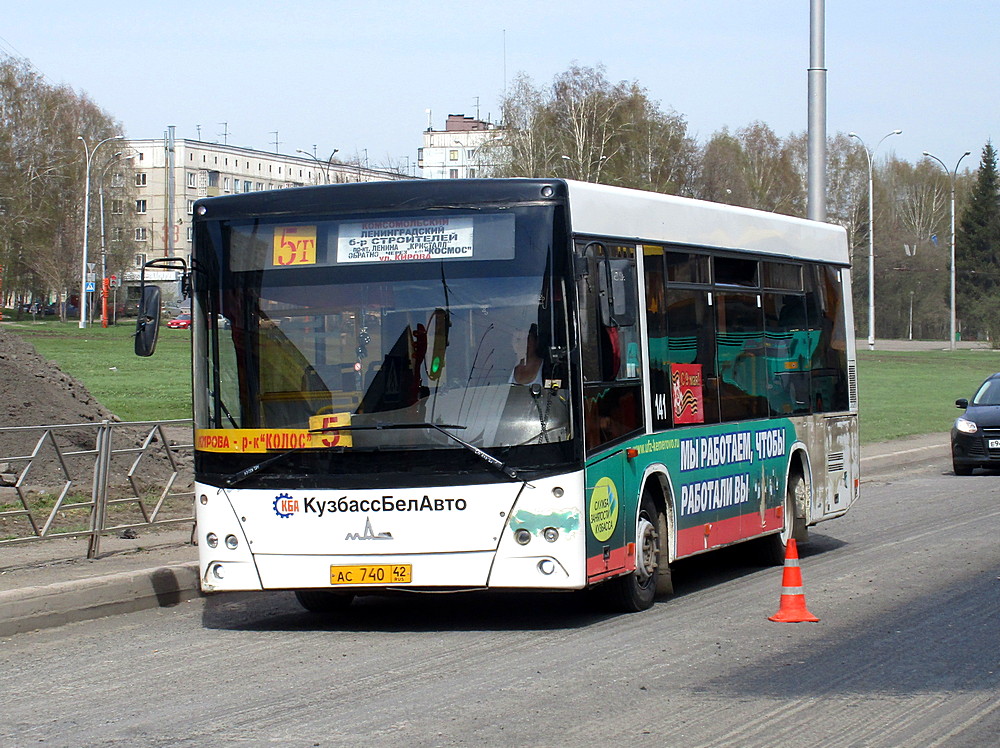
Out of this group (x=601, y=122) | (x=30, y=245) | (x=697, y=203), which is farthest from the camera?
(x=30, y=245)

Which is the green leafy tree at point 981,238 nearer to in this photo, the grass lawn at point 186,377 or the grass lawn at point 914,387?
the grass lawn at point 914,387

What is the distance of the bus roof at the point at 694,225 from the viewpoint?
30.5 feet

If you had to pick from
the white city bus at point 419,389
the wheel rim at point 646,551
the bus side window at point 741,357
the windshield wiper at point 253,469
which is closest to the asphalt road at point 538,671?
the wheel rim at point 646,551

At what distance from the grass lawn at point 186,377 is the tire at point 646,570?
27.6ft

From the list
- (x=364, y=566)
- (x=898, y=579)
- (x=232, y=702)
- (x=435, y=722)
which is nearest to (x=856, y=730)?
(x=435, y=722)

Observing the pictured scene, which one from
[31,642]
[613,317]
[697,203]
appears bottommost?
[31,642]

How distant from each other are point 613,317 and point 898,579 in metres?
3.56

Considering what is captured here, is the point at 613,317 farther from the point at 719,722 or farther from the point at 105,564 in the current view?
the point at 105,564

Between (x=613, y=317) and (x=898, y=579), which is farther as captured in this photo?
(x=898, y=579)

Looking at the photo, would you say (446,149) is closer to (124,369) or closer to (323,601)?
(124,369)

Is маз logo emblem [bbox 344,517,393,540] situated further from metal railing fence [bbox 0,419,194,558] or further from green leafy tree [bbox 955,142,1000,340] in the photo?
green leafy tree [bbox 955,142,1000,340]

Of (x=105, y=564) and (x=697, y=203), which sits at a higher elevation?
(x=697, y=203)

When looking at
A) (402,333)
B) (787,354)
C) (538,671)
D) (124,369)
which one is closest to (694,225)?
(787,354)

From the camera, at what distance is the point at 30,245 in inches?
3014
